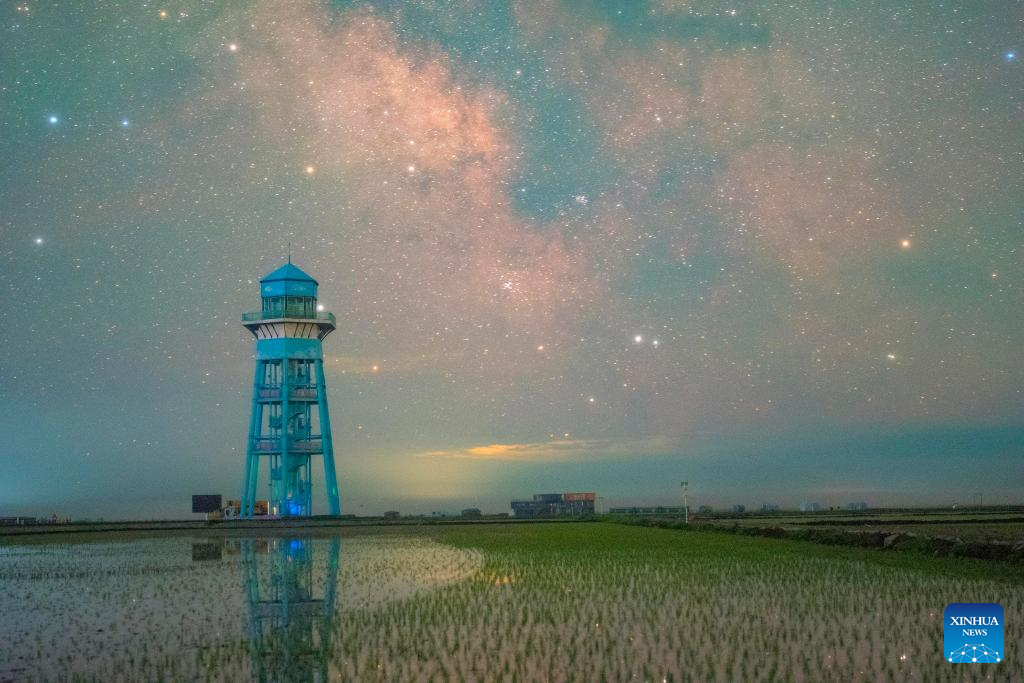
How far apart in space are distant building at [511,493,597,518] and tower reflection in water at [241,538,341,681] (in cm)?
8775

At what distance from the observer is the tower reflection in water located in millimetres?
14883

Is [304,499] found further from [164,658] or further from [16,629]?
[164,658]

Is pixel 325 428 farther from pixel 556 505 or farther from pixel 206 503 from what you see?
pixel 556 505

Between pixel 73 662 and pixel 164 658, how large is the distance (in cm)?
156

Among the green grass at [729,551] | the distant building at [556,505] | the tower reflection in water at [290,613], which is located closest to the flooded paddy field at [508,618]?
the tower reflection in water at [290,613]

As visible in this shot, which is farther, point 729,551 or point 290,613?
point 729,551

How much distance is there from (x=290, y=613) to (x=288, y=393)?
58585 mm

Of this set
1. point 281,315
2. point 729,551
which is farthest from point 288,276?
point 729,551

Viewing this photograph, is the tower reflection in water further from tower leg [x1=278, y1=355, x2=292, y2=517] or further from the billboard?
the billboard

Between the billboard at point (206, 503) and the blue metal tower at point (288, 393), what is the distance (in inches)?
427

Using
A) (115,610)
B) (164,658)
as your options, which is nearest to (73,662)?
(164,658)

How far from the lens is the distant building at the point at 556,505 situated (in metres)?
128

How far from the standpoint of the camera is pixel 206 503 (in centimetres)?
8900

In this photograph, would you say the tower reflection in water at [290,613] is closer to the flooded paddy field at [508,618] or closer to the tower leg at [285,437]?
the flooded paddy field at [508,618]
